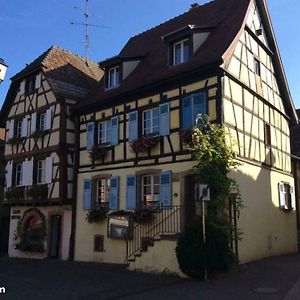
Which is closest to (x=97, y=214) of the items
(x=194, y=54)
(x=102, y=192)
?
(x=102, y=192)

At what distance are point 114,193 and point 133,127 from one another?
2710 mm

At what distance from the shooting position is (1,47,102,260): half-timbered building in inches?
792

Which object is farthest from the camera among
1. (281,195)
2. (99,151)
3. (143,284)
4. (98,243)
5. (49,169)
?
(49,169)

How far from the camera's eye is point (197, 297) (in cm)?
1043

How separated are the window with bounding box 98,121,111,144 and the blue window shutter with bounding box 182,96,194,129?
4185 mm

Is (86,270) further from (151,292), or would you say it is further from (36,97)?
(36,97)

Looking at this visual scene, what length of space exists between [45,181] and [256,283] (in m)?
11.7

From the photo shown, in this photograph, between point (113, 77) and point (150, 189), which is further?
point (113, 77)

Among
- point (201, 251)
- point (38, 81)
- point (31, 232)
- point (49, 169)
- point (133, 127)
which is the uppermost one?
point (38, 81)

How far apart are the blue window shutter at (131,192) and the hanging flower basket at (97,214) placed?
4.31 ft

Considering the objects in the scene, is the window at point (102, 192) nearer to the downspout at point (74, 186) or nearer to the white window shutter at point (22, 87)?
the downspout at point (74, 186)

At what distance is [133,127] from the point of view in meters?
17.6

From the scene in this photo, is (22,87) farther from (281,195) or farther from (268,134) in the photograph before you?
(281,195)

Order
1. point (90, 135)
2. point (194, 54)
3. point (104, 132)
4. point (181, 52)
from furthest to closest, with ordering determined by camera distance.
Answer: point (90, 135) < point (104, 132) < point (181, 52) < point (194, 54)
